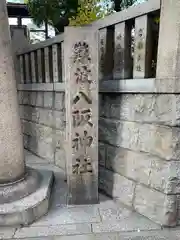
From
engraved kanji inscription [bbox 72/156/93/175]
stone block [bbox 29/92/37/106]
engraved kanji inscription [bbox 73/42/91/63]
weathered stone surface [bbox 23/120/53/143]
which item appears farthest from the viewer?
stone block [bbox 29/92/37/106]

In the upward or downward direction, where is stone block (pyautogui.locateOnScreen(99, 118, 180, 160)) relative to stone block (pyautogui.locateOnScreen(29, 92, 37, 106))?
downward

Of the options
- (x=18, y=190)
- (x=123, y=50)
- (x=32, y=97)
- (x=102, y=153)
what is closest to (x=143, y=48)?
(x=123, y=50)

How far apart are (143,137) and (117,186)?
0.79m

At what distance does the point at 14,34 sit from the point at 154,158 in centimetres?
427

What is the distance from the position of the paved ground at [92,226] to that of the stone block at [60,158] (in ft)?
3.53

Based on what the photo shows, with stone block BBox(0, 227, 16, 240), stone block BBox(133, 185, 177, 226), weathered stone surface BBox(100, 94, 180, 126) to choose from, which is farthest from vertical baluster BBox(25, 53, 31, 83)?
stone block BBox(133, 185, 177, 226)

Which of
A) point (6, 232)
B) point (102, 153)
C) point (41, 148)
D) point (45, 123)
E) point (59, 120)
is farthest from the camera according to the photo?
point (41, 148)

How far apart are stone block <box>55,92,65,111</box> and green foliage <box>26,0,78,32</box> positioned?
21.8 feet

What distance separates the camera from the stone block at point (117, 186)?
8.43 feet

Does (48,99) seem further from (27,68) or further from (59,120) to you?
(27,68)

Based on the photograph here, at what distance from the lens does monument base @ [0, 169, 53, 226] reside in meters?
2.24

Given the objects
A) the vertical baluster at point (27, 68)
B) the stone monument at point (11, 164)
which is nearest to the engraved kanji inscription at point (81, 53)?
the stone monument at point (11, 164)

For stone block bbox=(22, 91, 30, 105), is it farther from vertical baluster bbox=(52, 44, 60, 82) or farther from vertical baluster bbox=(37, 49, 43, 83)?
vertical baluster bbox=(52, 44, 60, 82)

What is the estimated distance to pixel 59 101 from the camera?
360 cm
